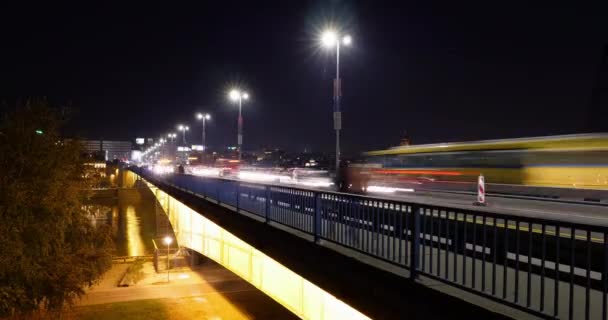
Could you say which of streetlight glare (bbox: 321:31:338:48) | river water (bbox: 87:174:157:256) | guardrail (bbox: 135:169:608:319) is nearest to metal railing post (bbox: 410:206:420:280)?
guardrail (bbox: 135:169:608:319)

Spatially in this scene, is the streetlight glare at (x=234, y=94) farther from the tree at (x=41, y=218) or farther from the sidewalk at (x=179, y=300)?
the sidewalk at (x=179, y=300)

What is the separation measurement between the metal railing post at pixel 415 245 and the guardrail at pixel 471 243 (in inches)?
0.5

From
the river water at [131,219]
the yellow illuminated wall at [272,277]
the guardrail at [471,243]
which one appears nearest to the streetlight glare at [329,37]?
the guardrail at [471,243]

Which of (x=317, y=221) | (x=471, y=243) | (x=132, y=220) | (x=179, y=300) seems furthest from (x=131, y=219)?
(x=471, y=243)

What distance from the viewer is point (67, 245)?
893 inches

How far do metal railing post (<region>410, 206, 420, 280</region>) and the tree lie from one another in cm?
1608

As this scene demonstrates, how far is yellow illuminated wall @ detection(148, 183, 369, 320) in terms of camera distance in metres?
14.1

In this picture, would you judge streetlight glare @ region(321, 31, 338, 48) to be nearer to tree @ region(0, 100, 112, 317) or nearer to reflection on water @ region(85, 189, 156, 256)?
tree @ region(0, 100, 112, 317)

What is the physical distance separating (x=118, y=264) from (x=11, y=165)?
29147 mm

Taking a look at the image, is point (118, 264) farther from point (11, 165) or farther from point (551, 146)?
point (551, 146)

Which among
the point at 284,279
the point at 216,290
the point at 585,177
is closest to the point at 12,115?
the point at 284,279

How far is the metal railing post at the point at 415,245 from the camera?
6367 mm

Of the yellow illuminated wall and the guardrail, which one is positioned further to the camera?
the yellow illuminated wall

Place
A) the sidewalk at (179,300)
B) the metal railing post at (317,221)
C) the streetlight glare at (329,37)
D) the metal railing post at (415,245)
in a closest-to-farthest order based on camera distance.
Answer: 1. the metal railing post at (415,245)
2. the metal railing post at (317,221)
3. the streetlight glare at (329,37)
4. the sidewalk at (179,300)
